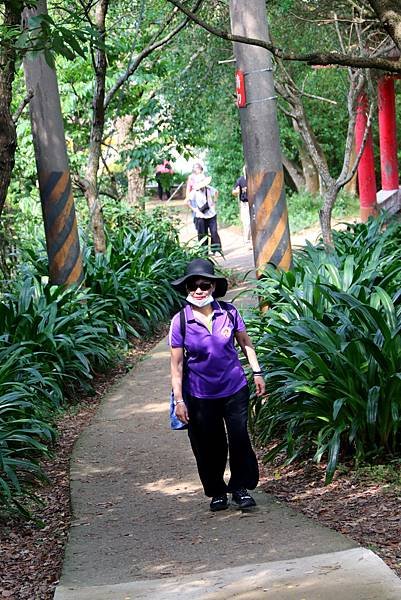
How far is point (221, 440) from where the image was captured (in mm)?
6555

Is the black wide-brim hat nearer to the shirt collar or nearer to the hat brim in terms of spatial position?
the hat brim

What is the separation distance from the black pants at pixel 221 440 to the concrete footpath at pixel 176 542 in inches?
7.9

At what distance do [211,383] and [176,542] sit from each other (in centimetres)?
95

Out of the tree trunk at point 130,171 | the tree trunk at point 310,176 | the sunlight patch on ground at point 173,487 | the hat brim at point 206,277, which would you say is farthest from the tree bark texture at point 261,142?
the tree trunk at point 310,176

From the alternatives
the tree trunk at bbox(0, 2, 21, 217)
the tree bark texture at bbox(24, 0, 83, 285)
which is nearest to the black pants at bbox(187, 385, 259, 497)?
the tree trunk at bbox(0, 2, 21, 217)

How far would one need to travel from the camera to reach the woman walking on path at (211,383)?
6.41 meters

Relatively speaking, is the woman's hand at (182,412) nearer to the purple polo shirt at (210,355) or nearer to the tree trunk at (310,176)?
the purple polo shirt at (210,355)

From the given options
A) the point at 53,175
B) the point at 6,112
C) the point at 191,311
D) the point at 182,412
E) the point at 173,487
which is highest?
the point at 6,112

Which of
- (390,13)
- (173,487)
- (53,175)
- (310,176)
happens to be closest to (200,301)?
(173,487)

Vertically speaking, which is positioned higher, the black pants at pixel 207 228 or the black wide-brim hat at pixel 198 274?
the black wide-brim hat at pixel 198 274

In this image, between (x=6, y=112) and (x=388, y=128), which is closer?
(x=6, y=112)

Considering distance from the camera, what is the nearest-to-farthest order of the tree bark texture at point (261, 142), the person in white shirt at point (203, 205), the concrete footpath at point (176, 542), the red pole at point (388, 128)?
the concrete footpath at point (176, 542), the tree bark texture at point (261, 142), the person in white shirt at point (203, 205), the red pole at point (388, 128)

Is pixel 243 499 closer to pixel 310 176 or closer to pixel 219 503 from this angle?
pixel 219 503

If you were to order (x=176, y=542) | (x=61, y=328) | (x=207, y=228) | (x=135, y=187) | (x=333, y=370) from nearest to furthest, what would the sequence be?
(x=176, y=542), (x=333, y=370), (x=61, y=328), (x=207, y=228), (x=135, y=187)
